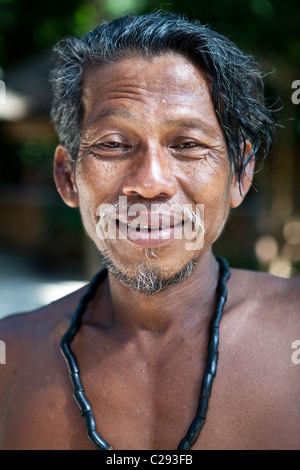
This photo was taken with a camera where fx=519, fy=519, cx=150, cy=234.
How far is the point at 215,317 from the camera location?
184cm

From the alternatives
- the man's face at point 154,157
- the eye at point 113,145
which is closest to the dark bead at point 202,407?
the man's face at point 154,157

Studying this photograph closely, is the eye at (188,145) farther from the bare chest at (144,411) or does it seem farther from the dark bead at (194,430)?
the dark bead at (194,430)

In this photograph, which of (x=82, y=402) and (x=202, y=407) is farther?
(x=82, y=402)

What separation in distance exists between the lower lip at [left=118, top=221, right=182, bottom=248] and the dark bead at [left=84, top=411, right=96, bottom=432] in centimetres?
60

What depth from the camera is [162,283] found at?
175cm

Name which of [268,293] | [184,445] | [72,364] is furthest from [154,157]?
[184,445]

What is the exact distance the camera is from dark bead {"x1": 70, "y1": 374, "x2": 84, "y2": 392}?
1809mm

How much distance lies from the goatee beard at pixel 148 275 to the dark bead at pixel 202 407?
383 millimetres

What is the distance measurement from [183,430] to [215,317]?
397 millimetres

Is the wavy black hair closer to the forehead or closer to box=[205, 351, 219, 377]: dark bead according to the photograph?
the forehead

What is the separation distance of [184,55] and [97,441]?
1313 mm

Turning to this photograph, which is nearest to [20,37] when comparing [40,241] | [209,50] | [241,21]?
[40,241]

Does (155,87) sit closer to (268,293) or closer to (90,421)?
(268,293)

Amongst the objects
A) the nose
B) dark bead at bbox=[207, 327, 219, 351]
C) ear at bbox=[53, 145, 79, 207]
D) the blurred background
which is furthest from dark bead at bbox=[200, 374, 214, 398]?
the blurred background
